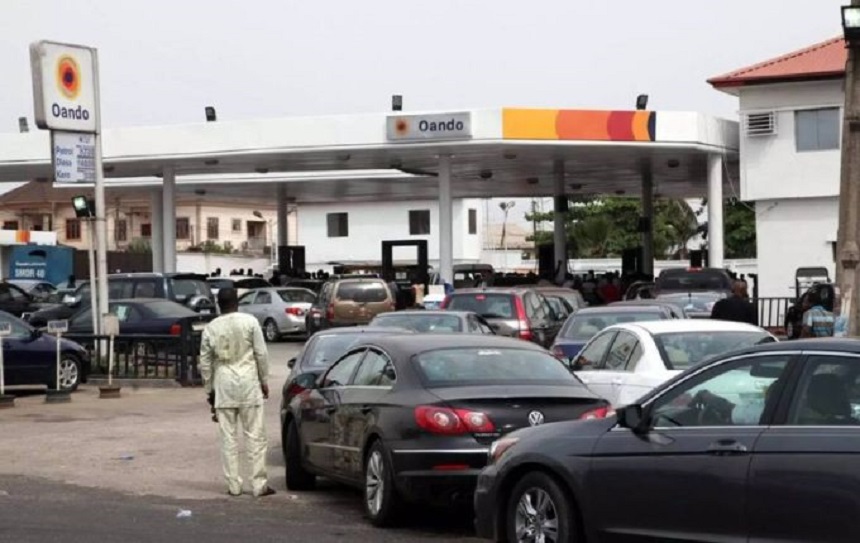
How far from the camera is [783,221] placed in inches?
1443

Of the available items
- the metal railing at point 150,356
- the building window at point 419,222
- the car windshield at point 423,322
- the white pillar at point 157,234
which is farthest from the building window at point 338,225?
the car windshield at point 423,322

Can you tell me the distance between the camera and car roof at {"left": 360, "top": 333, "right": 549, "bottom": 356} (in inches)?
466

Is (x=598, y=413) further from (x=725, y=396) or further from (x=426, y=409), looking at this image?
(x=725, y=396)

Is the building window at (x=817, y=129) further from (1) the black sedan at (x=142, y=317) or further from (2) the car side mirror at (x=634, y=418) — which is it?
(2) the car side mirror at (x=634, y=418)

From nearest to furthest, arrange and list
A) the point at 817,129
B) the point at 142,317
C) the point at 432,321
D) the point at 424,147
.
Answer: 1. the point at 432,321
2. the point at 142,317
3. the point at 817,129
4. the point at 424,147

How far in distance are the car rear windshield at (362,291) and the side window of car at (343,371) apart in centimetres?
2115

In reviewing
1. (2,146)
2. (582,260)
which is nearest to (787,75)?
(2,146)

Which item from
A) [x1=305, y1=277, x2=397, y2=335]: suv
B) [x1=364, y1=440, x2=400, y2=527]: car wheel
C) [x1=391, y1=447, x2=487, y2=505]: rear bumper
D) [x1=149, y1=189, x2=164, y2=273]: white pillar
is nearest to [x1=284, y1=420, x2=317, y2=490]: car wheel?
[x1=364, y1=440, x2=400, y2=527]: car wheel

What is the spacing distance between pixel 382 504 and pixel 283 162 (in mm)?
32198

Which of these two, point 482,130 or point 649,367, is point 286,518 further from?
point 482,130

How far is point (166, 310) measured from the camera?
2900 cm

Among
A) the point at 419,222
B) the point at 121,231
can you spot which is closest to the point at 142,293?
the point at 419,222

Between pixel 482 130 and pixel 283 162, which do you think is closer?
pixel 482 130

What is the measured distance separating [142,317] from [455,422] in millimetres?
18798
